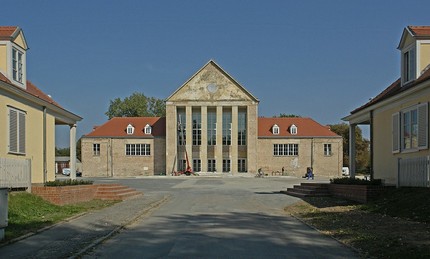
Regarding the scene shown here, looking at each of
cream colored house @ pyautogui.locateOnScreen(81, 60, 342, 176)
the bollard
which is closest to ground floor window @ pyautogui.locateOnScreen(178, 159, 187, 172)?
cream colored house @ pyautogui.locateOnScreen(81, 60, 342, 176)

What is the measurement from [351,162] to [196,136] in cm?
4331

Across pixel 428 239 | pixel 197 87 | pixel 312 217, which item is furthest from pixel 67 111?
pixel 197 87

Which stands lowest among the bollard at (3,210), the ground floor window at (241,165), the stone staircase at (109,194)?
the ground floor window at (241,165)

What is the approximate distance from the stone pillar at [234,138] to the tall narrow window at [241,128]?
3.05 ft

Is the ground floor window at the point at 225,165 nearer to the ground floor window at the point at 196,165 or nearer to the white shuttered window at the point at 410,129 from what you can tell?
the ground floor window at the point at 196,165

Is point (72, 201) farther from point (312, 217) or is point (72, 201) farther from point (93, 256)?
point (93, 256)

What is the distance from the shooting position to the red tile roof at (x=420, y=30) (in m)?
21.9

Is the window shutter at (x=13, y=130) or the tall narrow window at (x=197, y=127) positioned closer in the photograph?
the window shutter at (x=13, y=130)

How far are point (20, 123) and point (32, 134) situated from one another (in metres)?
1.78

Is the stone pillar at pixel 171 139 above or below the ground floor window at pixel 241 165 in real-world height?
above

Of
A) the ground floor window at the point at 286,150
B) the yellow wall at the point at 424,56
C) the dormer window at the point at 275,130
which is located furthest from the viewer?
the dormer window at the point at 275,130

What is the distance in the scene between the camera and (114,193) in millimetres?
27578

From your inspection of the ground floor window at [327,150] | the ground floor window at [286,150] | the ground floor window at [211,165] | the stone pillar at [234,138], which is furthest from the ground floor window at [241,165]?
the ground floor window at [327,150]


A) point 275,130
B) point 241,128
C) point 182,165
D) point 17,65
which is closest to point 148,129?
point 182,165
